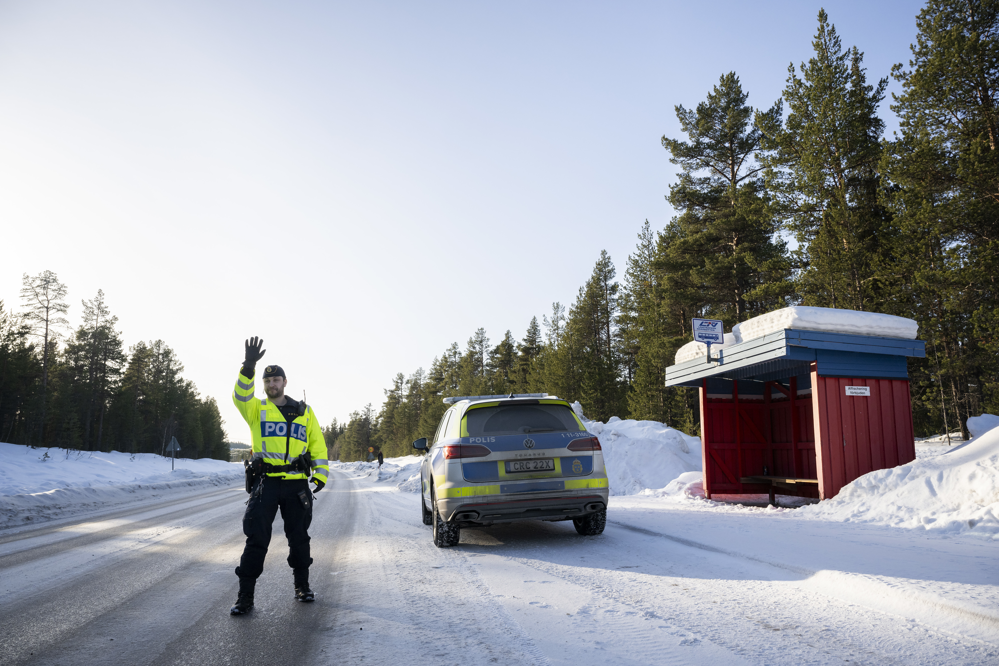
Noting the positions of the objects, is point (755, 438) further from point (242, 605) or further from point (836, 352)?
point (242, 605)

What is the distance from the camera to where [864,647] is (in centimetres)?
324

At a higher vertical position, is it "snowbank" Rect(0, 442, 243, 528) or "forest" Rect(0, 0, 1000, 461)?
"forest" Rect(0, 0, 1000, 461)

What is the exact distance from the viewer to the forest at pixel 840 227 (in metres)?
1.73

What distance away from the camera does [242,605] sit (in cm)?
429

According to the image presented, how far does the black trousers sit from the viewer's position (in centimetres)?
438

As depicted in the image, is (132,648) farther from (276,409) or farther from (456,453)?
(456,453)

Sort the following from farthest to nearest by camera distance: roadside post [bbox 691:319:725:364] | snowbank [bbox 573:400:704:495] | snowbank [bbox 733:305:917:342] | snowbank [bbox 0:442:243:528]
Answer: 1. snowbank [bbox 573:400:704:495]
2. snowbank [bbox 0:442:243:528]
3. roadside post [bbox 691:319:725:364]
4. snowbank [bbox 733:305:917:342]

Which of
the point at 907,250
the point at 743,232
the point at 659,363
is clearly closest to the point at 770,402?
the point at 907,250

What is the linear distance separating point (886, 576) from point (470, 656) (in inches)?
137

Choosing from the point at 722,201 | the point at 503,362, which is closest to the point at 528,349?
the point at 503,362

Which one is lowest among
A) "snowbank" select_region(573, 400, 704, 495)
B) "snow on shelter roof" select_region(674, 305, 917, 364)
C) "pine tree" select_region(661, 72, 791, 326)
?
"snowbank" select_region(573, 400, 704, 495)

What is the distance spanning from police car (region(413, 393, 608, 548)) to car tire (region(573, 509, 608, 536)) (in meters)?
0.28

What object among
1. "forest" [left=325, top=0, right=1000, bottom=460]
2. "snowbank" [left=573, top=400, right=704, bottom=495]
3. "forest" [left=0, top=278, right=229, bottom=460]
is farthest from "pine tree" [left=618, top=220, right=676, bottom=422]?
"forest" [left=0, top=278, right=229, bottom=460]

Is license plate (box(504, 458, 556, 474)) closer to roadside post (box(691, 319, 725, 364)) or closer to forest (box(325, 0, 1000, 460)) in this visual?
forest (box(325, 0, 1000, 460))
